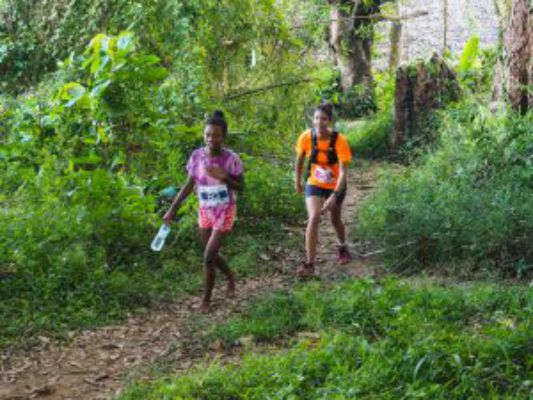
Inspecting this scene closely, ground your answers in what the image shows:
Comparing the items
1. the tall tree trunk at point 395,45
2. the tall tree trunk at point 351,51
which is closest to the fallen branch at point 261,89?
the tall tree trunk at point 351,51

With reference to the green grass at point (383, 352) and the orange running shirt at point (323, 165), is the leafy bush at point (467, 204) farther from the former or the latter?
the green grass at point (383, 352)

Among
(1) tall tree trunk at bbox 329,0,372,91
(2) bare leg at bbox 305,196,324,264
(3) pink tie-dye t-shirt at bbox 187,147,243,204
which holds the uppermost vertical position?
(1) tall tree trunk at bbox 329,0,372,91

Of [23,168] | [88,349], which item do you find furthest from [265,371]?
[23,168]

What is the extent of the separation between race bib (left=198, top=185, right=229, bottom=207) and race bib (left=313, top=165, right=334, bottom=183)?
1.33 meters

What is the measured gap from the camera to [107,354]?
5312 millimetres

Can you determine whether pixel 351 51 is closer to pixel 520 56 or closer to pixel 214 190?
pixel 520 56

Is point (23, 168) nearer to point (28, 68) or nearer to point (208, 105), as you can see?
point (208, 105)

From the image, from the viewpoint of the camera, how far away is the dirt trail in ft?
15.5

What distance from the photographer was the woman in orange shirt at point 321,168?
22.7 feet

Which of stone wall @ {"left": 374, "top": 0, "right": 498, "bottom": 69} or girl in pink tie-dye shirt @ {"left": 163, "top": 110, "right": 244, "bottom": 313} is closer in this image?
girl in pink tie-dye shirt @ {"left": 163, "top": 110, "right": 244, "bottom": 313}

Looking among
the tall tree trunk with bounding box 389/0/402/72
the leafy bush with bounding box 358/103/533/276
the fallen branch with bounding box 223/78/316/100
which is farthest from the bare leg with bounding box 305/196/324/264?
the tall tree trunk with bounding box 389/0/402/72

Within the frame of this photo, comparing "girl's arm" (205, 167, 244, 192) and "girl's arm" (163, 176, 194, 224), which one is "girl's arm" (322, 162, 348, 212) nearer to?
"girl's arm" (205, 167, 244, 192)

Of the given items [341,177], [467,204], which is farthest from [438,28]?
[341,177]

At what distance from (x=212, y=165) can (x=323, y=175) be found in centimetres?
147
